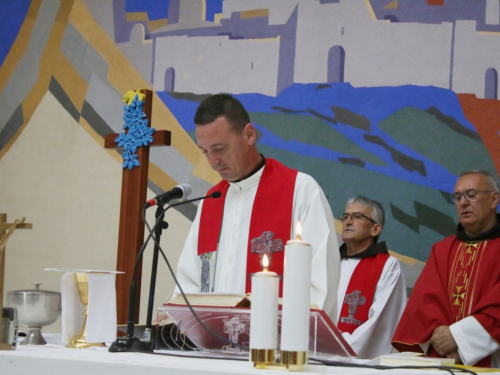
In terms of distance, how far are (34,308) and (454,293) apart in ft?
9.70

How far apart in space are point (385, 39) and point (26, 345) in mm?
4277

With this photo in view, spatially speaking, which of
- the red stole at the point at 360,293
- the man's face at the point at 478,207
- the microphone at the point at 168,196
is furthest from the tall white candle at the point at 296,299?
the red stole at the point at 360,293

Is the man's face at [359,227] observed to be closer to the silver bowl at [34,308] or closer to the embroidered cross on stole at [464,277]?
the embroidered cross on stole at [464,277]

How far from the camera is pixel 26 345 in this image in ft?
9.67

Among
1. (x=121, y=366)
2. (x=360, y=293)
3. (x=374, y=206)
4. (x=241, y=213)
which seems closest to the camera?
(x=121, y=366)

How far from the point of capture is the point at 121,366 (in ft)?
7.10

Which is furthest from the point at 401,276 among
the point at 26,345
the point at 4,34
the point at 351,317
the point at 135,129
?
the point at 4,34

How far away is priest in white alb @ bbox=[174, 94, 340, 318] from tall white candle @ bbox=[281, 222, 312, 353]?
1.79m

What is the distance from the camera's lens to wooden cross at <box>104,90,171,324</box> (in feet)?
16.1

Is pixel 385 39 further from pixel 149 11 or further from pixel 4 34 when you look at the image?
pixel 4 34

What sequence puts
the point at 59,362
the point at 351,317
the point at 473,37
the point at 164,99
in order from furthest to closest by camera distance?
the point at 164,99 → the point at 473,37 → the point at 351,317 → the point at 59,362

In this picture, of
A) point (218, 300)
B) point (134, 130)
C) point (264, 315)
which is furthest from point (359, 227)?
point (264, 315)

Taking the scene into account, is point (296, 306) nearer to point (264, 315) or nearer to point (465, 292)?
point (264, 315)

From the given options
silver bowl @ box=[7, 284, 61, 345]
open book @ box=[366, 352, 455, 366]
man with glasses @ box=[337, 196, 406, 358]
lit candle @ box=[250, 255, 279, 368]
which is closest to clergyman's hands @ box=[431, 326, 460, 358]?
man with glasses @ box=[337, 196, 406, 358]
